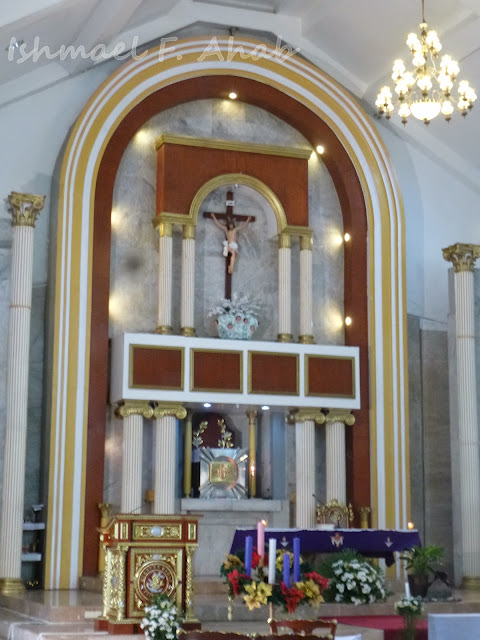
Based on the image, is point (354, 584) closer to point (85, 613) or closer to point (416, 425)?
point (85, 613)

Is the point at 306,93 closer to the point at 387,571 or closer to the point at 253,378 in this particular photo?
the point at 253,378

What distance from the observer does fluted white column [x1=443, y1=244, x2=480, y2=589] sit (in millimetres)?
17516

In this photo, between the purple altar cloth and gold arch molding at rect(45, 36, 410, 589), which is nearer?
the purple altar cloth

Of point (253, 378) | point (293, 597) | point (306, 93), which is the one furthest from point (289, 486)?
point (293, 597)

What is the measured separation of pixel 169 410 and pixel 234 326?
5.51ft

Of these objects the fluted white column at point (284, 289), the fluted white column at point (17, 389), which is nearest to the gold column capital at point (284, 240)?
the fluted white column at point (284, 289)

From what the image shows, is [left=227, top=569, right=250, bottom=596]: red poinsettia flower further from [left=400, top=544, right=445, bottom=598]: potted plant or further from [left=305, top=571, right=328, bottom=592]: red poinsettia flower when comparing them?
[left=400, top=544, right=445, bottom=598]: potted plant

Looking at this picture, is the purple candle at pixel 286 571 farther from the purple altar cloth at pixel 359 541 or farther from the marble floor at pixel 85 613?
the purple altar cloth at pixel 359 541

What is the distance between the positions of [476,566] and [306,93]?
313 inches

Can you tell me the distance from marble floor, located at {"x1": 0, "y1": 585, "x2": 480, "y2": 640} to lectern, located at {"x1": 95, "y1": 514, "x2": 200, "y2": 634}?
380 millimetres

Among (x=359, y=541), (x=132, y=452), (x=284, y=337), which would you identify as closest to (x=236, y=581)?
(x=359, y=541)

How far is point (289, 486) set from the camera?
18094 millimetres

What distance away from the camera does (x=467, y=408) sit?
17.9 m

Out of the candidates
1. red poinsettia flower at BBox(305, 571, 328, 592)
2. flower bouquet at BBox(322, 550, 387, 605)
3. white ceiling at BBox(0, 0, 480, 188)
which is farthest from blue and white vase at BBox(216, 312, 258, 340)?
red poinsettia flower at BBox(305, 571, 328, 592)
